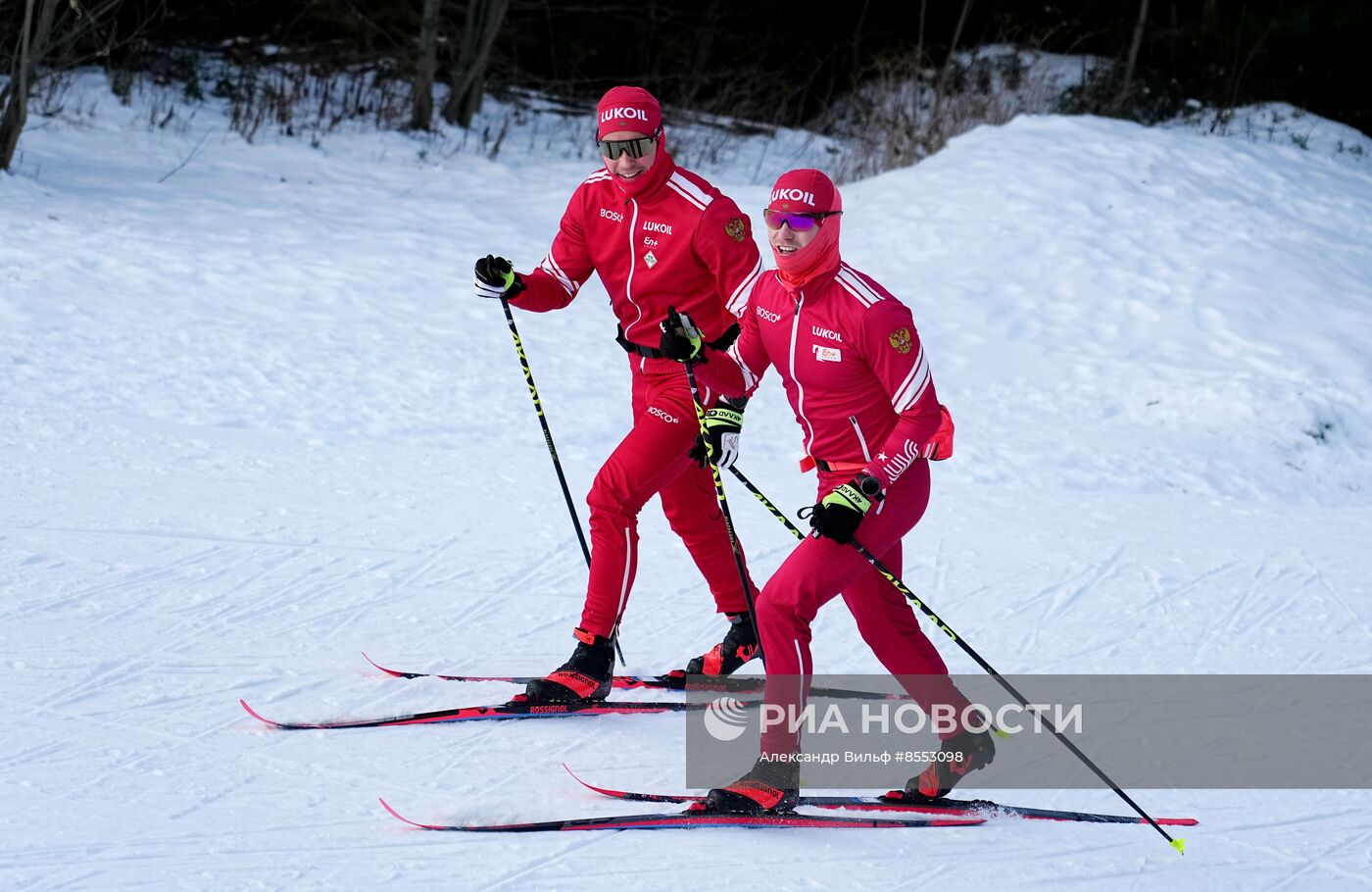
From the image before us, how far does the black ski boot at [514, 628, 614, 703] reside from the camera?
14.3 feet

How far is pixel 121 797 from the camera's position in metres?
3.48

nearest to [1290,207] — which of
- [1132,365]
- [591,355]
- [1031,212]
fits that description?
[1031,212]

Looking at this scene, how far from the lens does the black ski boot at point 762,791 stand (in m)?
3.64

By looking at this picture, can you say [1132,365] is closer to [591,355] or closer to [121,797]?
[591,355]

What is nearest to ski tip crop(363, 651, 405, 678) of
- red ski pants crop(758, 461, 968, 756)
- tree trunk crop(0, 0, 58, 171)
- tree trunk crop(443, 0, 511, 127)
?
red ski pants crop(758, 461, 968, 756)

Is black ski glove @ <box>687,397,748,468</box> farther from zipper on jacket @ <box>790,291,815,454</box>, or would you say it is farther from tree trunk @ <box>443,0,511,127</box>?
tree trunk @ <box>443,0,511,127</box>

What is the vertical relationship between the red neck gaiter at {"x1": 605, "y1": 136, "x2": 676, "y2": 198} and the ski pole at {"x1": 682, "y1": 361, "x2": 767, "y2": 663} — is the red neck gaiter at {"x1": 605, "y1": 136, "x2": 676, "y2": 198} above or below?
above

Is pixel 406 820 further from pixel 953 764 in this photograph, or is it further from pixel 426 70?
pixel 426 70

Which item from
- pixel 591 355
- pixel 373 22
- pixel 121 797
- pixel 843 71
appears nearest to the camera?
pixel 121 797

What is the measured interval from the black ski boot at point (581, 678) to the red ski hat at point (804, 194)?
1653mm

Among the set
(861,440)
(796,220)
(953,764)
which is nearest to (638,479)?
Answer: (861,440)

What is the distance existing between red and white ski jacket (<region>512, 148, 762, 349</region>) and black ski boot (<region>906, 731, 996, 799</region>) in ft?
4.87

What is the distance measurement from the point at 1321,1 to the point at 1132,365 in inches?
414

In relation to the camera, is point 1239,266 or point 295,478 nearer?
point 295,478
